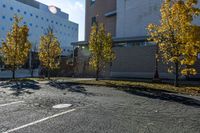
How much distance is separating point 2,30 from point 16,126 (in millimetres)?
83198

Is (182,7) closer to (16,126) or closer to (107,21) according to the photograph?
(16,126)

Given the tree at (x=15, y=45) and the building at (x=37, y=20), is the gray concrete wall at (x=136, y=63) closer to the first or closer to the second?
the tree at (x=15, y=45)

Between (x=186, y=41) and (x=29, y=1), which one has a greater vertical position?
(x=29, y=1)

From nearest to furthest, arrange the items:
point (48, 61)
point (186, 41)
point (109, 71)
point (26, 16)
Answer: point (186, 41), point (48, 61), point (109, 71), point (26, 16)

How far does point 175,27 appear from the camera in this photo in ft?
69.9

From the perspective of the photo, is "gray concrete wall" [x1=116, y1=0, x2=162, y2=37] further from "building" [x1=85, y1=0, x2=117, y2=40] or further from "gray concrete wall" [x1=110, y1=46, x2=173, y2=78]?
"gray concrete wall" [x1=110, y1=46, x2=173, y2=78]

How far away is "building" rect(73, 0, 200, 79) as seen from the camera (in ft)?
140

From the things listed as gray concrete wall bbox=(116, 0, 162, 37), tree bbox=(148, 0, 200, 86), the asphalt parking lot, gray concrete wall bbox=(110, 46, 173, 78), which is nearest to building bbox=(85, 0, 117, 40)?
gray concrete wall bbox=(116, 0, 162, 37)

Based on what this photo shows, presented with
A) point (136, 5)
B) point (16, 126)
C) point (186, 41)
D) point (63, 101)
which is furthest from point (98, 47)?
point (136, 5)

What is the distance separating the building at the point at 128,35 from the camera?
140 feet

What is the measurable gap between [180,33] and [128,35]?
111ft

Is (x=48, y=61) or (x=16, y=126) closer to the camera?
(x=16, y=126)

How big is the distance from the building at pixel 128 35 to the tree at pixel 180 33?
16.8 meters

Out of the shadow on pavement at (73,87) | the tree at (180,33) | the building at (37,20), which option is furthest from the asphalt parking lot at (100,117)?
the building at (37,20)
